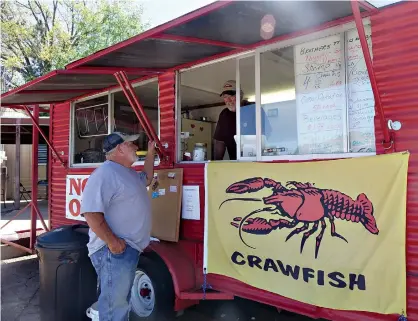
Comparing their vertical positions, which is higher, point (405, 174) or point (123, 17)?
point (123, 17)

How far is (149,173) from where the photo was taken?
361 centimetres

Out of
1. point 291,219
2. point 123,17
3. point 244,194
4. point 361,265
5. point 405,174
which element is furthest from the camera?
point 123,17

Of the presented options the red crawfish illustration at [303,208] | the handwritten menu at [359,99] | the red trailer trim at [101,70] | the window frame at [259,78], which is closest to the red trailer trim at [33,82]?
the red trailer trim at [101,70]

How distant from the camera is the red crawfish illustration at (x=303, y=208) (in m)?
2.50

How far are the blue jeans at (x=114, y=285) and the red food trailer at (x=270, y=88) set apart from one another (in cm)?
75

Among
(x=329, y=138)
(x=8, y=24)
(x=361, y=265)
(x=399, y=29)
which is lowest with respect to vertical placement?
(x=361, y=265)

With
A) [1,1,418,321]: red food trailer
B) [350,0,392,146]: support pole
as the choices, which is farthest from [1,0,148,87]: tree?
[350,0,392,146]: support pole

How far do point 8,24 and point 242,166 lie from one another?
1837 centimetres

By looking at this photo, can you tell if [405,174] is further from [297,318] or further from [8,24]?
[8,24]

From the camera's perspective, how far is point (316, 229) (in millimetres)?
2693

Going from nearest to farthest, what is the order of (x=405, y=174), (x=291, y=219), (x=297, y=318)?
1. (x=405, y=174)
2. (x=291, y=219)
3. (x=297, y=318)

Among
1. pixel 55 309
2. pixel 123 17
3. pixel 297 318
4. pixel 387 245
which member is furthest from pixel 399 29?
pixel 123 17

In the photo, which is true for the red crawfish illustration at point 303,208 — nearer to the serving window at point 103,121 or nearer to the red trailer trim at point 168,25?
the red trailer trim at point 168,25

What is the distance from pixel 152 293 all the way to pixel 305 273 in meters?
1.64
